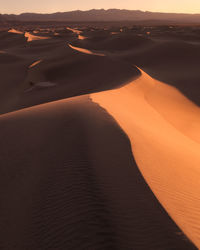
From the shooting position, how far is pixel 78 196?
8.54 ft

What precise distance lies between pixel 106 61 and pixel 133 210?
12.9m

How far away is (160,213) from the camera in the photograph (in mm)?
2352

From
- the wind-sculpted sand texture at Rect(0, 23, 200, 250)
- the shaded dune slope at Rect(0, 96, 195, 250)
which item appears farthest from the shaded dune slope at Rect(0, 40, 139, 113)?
the shaded dune slope at Rect(0, 96, 195, 250)

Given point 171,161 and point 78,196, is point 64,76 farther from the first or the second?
point 78,196

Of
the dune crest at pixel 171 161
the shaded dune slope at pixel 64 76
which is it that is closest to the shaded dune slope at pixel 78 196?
the dune crest at pixel 171 161

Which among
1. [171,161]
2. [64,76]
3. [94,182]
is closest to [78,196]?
[94,182]

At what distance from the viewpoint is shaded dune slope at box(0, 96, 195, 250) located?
2.13 m

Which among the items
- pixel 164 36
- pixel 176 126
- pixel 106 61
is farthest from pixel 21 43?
pixel 176 126

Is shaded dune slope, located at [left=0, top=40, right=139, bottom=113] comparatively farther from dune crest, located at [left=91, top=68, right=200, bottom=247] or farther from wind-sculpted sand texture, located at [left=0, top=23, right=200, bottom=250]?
wind-sculpted sand texture, located at [left=0, top=23, right=200, bottom=250]

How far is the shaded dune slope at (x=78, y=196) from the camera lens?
213 cm

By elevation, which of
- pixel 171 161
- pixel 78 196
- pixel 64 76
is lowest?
pixel 64 76

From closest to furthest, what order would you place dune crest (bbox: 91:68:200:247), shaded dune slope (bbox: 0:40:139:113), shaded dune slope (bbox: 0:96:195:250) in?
1. shaded dune slope (bbox: 0:96:195:250)
2. dune crest (bbox: 91:68:200:247)
3. shaded dune slope (bbox: 0:40:139:113)

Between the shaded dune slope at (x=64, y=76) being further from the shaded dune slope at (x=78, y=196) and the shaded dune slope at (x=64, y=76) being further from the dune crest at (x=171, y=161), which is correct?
the shaded dune slope at (x=78, y=196)

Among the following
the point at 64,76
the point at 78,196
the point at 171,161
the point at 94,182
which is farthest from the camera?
the point at 64,76
